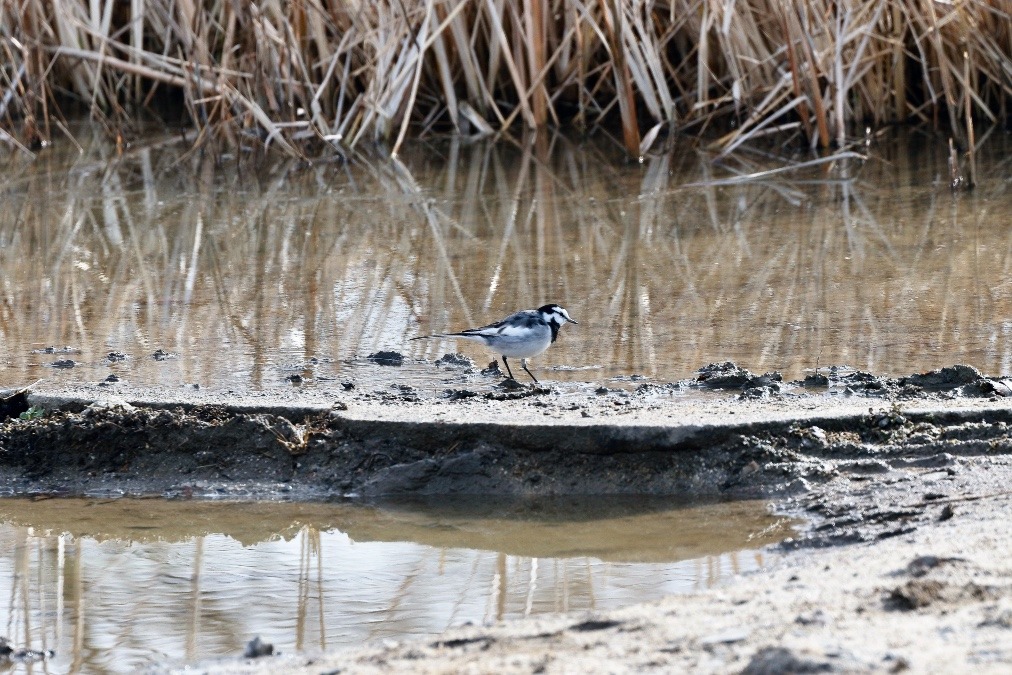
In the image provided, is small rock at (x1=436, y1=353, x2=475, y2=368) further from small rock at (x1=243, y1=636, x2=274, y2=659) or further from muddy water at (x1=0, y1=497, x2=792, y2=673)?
Result: small rock at (x1=243, y1=636, x2=274, y2=659)

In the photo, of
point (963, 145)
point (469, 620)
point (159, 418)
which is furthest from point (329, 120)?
point (469, 620)

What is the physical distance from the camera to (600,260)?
646 centimetres

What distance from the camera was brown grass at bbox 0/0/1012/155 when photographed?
881 centimetres

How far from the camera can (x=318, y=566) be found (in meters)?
3.54

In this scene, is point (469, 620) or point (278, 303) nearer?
point (469, 620)

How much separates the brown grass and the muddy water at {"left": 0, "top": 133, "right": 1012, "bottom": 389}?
0.35 metres

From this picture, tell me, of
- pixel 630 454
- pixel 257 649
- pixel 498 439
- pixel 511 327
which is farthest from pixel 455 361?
pixel 257 649

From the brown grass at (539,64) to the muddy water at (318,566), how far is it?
529cm

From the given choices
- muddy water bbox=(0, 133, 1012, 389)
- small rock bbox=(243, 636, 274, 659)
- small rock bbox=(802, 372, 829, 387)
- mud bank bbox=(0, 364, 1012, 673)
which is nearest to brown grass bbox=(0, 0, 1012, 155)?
muddy water bbox=(0, 133, 1012, 389)

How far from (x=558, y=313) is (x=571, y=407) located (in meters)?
0.86

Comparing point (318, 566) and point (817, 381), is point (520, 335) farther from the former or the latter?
point (318, 566)

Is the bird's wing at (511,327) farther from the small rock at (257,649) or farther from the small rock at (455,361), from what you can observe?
the small rock at (257,649)

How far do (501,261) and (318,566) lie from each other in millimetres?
3140

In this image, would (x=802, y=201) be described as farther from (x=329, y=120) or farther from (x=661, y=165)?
(x=329, y=120)
